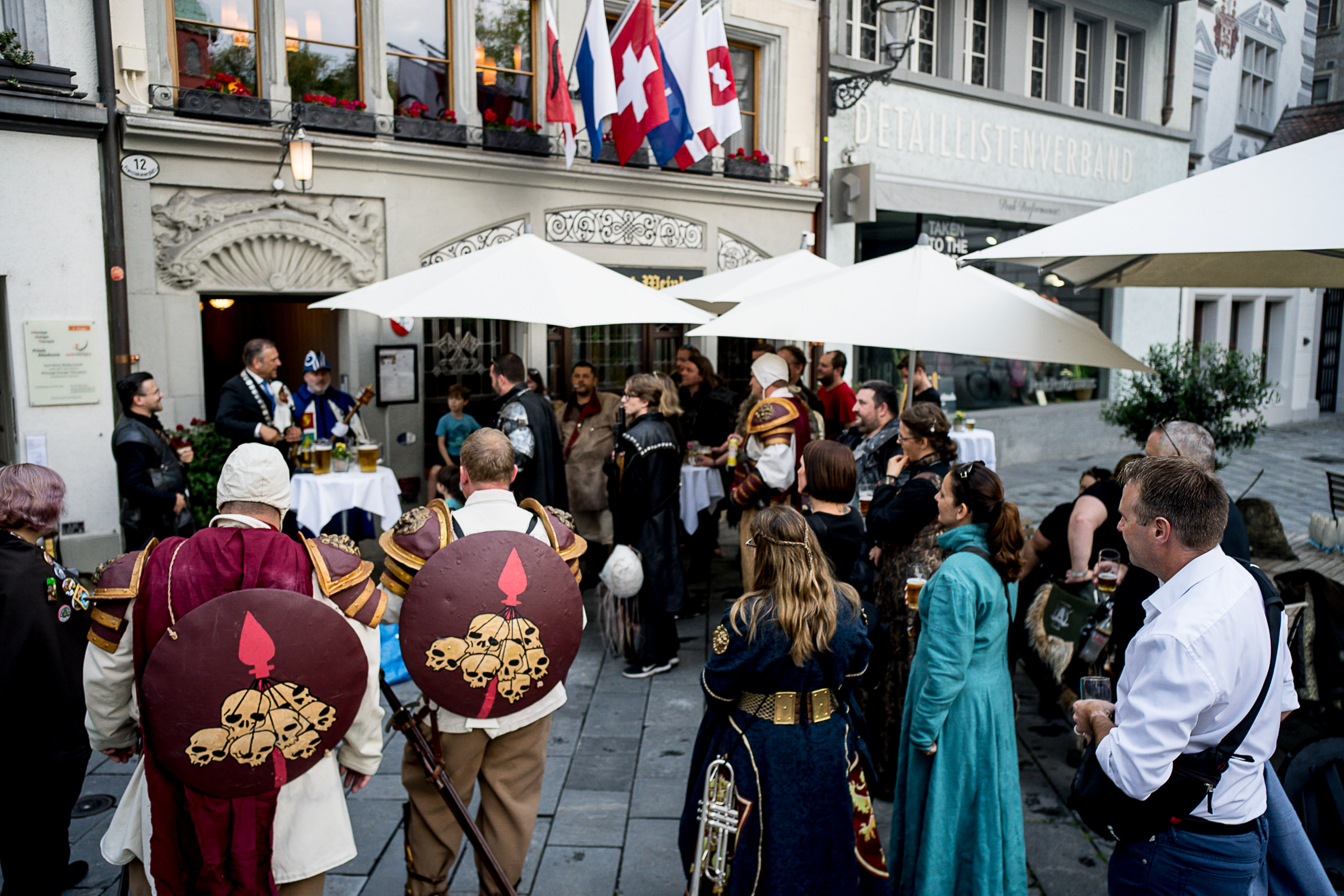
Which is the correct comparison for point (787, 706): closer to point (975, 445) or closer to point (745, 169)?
point (975, 445)

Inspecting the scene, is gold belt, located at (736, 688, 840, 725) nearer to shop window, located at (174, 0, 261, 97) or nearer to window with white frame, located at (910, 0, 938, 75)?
shop window, located at (174, 0, 261, 97)

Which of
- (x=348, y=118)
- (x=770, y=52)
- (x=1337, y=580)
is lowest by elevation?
(x=1337, y=580)

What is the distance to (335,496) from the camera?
650 centimetres

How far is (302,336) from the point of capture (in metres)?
9.98

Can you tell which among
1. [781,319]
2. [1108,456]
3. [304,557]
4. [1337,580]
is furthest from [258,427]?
[1108,456]

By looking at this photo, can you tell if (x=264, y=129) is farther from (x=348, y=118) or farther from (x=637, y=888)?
(x=637, y=888)

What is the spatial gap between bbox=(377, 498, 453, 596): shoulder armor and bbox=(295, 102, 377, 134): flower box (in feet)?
19.4

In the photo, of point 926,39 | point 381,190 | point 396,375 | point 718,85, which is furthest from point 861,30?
point 396,375

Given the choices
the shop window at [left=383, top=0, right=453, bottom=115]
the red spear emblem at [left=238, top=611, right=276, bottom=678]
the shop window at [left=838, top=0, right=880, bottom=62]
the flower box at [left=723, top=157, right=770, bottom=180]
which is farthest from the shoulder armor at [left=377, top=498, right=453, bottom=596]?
the shop window at [left=838, top=0, right=880, bottom=62]

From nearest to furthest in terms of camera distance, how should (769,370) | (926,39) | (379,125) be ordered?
(769,370) → (379,125) → (926,39)

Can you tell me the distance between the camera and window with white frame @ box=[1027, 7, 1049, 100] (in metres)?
14.4

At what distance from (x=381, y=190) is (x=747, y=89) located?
5.14m

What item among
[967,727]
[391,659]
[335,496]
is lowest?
[391,659]

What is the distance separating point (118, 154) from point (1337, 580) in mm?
8573
